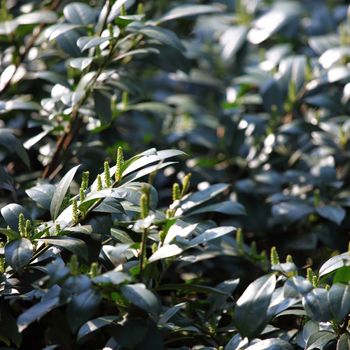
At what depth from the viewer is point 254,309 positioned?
1055 millimetres

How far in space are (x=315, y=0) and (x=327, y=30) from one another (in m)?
0.51

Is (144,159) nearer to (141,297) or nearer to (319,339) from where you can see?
(141,297)

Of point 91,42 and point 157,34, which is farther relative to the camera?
point 157,34

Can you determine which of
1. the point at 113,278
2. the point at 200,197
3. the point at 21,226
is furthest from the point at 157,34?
the point at 113,278

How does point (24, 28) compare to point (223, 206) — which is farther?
point (24, 28)

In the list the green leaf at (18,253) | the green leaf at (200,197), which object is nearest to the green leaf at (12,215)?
the green leaf at (18,253)

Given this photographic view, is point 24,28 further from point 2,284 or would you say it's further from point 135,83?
point 2,284

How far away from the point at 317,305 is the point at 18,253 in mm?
465

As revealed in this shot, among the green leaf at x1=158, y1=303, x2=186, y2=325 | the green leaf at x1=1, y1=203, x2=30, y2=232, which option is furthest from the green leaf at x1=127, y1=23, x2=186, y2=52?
the green leaf at x1=158, y1=303, x2=186, y2=325

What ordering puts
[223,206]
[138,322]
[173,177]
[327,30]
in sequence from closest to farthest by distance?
[138,322] → [223,206] → [173,177] → [327,30]

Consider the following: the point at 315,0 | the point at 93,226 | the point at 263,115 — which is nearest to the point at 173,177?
the point at 263,115

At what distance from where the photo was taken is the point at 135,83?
5.57 ft

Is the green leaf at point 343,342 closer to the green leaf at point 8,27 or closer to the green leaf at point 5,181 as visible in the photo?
the green leaf at point 5,181

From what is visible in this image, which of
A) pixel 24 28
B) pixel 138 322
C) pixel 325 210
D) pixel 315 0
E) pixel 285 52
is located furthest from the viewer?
pixel 315 0
